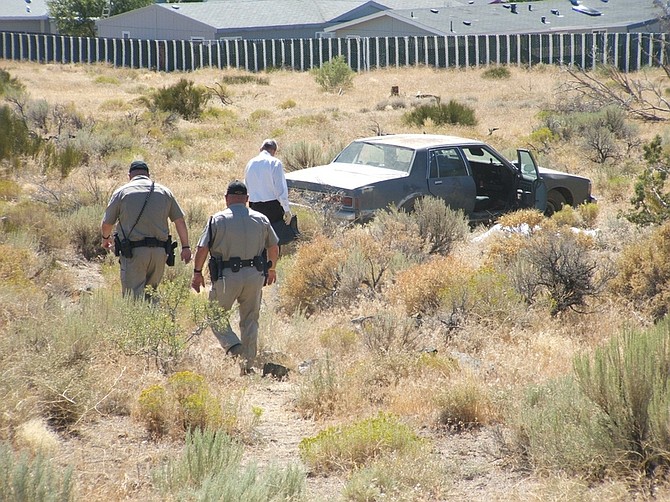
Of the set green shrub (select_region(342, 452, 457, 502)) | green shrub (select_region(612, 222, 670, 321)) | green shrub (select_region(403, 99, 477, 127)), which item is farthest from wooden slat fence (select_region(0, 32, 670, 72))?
green shrub (select_region(342, 452, 457, 502))

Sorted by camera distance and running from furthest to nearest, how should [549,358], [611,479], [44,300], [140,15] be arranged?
[140,15]
[44,300]
[549,358]
[611,479]

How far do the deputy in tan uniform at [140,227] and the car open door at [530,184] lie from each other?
19.8ft

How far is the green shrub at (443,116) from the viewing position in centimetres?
2592

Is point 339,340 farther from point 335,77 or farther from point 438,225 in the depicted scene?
point 335,77

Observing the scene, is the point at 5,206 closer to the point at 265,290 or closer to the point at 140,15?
the point at 265,290

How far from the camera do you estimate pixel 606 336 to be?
8234 mm

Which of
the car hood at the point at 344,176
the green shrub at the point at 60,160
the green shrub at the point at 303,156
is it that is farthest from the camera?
the green shrub at the point at 303,156

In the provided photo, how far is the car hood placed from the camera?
12.7 metres

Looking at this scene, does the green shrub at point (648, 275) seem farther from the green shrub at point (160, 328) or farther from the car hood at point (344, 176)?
the green shrub at point (160, 328)

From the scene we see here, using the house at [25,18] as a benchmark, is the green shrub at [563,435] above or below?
below

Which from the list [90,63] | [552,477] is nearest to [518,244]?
[552,477]

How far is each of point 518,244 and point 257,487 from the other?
269 inches

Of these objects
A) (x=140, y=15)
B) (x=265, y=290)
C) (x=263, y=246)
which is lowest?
(x=265, y=290)

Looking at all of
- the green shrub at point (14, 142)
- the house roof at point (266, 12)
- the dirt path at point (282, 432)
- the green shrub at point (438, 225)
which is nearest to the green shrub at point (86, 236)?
the green shrub at point (438, 225)
